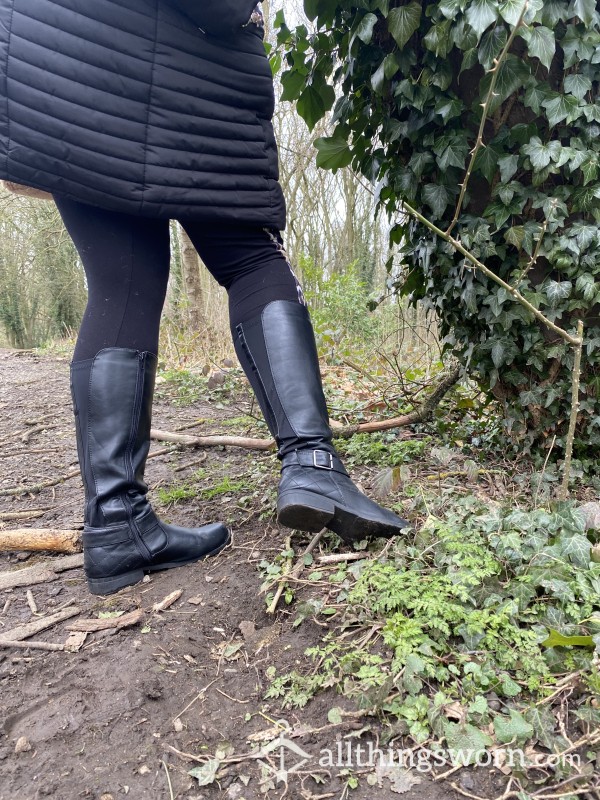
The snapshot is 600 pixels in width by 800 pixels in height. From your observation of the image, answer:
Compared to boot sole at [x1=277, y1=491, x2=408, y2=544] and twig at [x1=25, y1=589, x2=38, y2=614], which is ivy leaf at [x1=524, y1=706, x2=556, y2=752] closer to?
boot sole at [x1=277, y1=491, x2=408, y2=544]

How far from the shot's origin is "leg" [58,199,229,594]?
142cm

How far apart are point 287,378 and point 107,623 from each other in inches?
29.0

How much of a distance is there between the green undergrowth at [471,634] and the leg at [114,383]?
0.50 meters

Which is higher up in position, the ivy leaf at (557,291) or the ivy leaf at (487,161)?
the ivy leaf at (487,161)

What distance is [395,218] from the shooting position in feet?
6.88

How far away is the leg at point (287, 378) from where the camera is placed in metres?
1.32

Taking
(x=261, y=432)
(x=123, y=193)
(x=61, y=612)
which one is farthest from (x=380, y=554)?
(x=261, y=432)

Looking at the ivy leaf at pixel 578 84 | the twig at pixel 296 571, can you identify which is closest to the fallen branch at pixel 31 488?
the twig at pixel 296 571

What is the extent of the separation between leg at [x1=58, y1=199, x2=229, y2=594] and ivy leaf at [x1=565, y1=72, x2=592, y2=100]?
44.9 inches

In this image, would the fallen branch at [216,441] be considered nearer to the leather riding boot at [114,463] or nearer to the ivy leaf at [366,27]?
the leather riding boot at [114,463]

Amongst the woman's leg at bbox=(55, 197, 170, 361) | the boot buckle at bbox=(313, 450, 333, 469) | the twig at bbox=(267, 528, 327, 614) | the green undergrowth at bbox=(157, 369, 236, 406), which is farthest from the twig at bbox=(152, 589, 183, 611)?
the green undergrowth at bbox=(157, 369, 236, 406)

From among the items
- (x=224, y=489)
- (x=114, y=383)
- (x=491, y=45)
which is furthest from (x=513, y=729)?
(x=491, y=45)

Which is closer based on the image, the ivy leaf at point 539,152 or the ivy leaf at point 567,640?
the ivy leaf at point 567,640

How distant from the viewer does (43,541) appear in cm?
176
